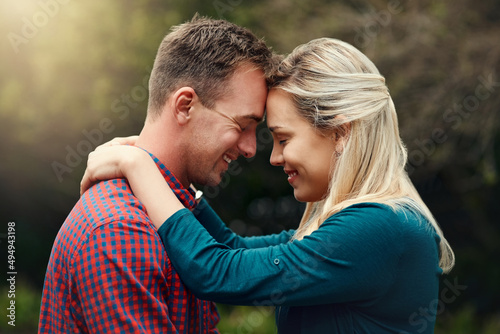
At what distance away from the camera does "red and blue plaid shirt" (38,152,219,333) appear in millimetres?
1955

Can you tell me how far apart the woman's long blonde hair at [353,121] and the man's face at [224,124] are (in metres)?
0.16

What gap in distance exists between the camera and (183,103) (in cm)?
255

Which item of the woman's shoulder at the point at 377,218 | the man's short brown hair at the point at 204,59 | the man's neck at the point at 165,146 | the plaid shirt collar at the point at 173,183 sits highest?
the man's short brown hair at the point at 204,59

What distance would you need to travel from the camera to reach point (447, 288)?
8445 millimetres

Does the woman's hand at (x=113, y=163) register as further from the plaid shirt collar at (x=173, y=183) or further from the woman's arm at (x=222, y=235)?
the woman's arm at (x=222, y=235)

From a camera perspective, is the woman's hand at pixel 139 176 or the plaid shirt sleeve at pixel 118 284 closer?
the plaid shirt sleeve at pixel 118 284

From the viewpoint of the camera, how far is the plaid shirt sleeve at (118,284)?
1948 millimetres

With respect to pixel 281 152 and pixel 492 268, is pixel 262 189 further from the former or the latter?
pixel 281 152

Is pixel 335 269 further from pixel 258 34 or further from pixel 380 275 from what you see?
pixel 258 34

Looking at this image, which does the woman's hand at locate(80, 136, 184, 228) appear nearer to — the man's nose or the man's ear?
the man's ear

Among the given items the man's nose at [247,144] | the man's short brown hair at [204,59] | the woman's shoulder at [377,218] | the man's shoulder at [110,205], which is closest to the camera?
the man's shoulder at [110,205]

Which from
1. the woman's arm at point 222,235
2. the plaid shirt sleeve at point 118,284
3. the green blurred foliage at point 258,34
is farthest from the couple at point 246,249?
the green blurred foliage at point 258,34

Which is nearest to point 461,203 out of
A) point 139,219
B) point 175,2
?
point 175,2

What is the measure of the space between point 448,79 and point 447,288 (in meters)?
3.31
